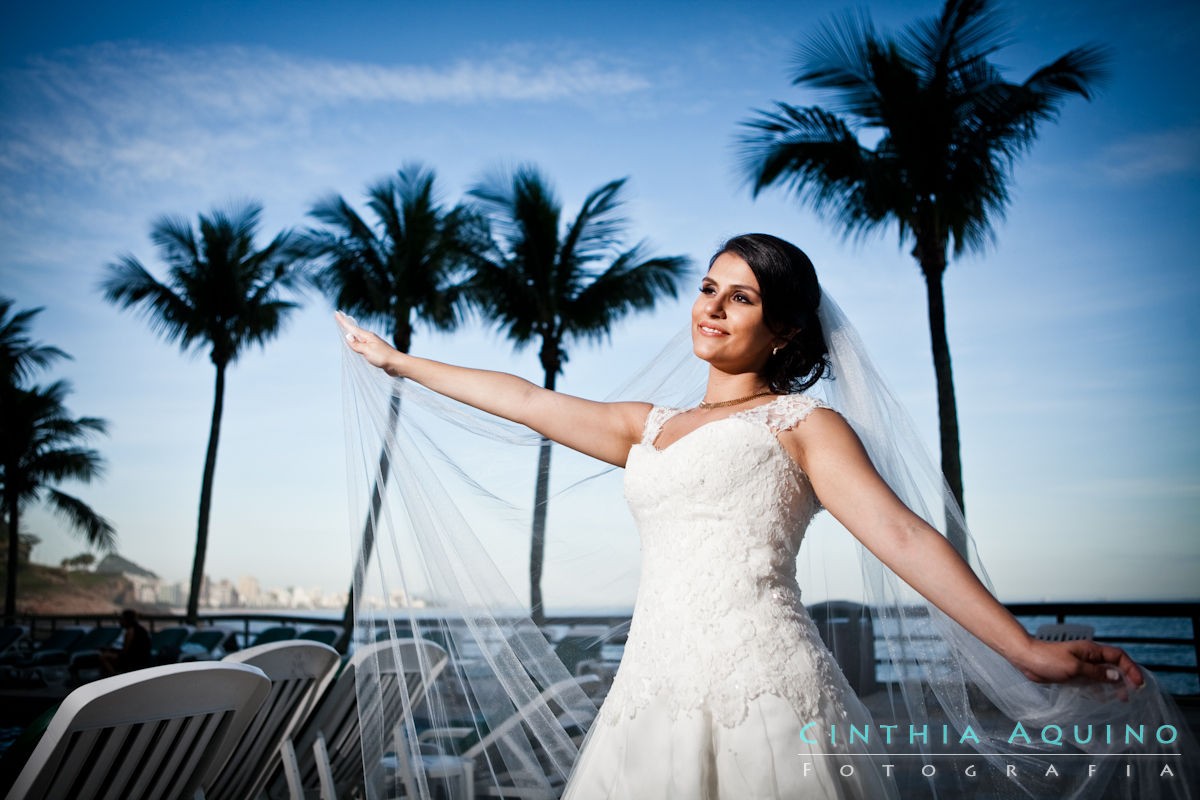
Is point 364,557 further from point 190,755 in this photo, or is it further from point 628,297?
point 628,297

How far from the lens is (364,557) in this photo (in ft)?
7.52

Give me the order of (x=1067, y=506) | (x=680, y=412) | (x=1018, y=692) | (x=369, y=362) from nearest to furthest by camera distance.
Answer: (x=1018, y=692), (x=680, y=412), (x=369, y=362), (x=1067, y=506)

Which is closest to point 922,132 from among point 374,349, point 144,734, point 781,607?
point 374,349

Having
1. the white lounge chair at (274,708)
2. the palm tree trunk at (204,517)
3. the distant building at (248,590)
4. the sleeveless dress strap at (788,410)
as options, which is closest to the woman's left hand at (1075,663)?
the sleeveless dress strap at (788,410)

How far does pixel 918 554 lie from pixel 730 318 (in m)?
0.70

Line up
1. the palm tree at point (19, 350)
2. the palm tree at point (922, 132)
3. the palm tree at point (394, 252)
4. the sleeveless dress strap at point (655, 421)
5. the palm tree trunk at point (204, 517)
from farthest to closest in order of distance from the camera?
the palm tree at point (19, 350), the palm tree trunk at point (204, 517), the palm tree at point (394, 252), the palm tree at point (922, 132), the sleeveless dress strap at point (655, 421)

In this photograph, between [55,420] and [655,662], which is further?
[55,420]

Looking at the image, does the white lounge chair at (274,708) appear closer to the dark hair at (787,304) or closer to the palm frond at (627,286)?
the dark hair at (787,304)

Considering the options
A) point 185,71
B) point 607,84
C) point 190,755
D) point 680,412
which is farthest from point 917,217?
point 185,71

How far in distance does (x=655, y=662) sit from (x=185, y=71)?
54.2ft

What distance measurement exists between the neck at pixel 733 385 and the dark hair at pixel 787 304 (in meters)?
0.03

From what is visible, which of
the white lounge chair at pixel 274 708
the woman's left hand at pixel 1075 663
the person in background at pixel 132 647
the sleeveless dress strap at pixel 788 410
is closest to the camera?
the woman's left hand at pixel 1075 663

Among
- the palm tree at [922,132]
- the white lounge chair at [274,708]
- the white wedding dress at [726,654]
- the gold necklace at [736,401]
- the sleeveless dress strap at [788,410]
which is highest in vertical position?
the palm tree at [922,132]

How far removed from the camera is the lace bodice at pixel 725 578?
5.16 feet
